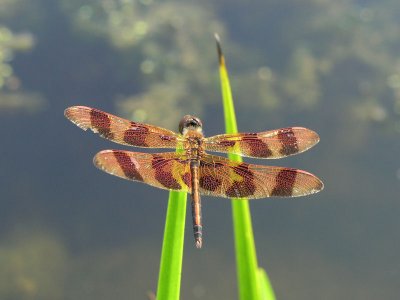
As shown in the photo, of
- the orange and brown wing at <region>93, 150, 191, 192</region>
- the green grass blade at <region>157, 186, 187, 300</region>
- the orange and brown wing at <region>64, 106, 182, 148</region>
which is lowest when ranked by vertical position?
the green grass blade at <region>157, 186, 187, 300</region>

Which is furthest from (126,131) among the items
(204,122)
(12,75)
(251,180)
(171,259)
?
(12,75)

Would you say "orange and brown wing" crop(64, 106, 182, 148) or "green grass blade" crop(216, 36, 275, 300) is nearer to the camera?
"green grass blade" crop(216, 36, 275, 300)

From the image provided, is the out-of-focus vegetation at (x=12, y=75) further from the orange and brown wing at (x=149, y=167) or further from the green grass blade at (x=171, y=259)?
the green grass blade at (x=171, y=259)

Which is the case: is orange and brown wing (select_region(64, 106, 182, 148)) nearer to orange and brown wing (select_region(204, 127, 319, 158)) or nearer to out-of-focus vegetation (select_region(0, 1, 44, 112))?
orange and brown wing (select_region(204, 127, 319, 158))

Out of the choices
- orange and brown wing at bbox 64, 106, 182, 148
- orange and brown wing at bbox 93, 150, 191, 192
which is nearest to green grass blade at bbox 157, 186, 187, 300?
orange and brown wing at bbox 93, 150, 191, 192

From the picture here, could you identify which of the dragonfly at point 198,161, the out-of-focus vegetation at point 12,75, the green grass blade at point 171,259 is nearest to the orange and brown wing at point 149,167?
the dragonfly at point 198,161

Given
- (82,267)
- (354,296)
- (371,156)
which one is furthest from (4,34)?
(354,296)
